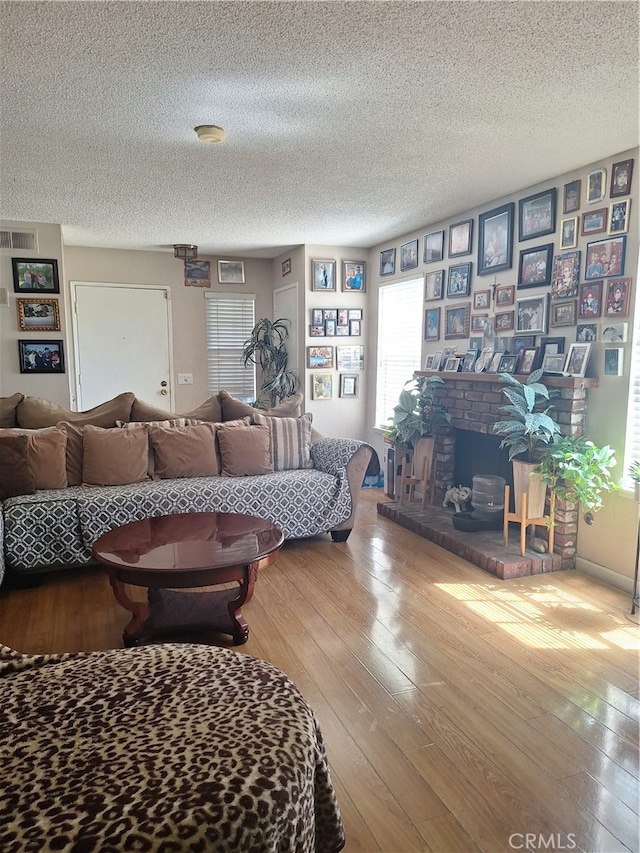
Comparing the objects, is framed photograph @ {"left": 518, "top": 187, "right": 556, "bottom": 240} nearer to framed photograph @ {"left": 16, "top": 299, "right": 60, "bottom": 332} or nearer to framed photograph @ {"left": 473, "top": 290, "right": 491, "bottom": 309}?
framed photograph @ {"left": 473, "top": 290, "right": 491, "bottom": 309}

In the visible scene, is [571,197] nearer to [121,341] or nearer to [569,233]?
[569,233]

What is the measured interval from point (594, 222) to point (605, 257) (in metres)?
0.24

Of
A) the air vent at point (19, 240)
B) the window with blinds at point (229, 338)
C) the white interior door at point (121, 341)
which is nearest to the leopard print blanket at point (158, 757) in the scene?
the air vent at point (19, 240)

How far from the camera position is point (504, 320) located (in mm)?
4023

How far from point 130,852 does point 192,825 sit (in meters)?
0.11

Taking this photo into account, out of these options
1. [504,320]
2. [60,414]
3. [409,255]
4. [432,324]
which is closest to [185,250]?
[409,255]

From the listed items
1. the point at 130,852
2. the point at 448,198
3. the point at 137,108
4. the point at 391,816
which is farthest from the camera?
the point at 448,198

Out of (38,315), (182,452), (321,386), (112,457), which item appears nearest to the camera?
(112,457)

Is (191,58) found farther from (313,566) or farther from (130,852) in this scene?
(313,566)

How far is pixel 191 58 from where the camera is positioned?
2.12 meters

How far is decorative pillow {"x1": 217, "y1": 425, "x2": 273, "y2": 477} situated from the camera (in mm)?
3932

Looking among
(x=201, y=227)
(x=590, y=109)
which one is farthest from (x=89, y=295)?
(x=590, y=109)

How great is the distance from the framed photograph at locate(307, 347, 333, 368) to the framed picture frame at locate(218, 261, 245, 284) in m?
1.49

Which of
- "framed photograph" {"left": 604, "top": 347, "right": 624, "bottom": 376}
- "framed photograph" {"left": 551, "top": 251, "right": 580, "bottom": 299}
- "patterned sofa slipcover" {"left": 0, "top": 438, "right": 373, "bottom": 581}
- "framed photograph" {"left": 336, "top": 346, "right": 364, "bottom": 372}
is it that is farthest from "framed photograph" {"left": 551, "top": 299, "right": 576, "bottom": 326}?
"framed photograph" {"left": 336, "top": 346, "right": 364, "bottom": 372}
